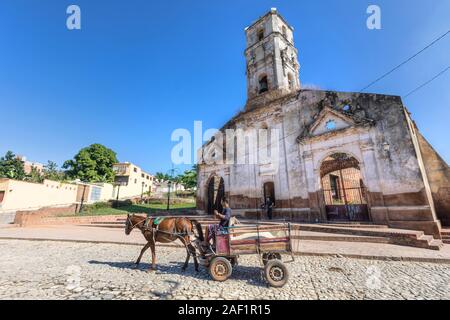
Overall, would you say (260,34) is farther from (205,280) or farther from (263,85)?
(205,280)

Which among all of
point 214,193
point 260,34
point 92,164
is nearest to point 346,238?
point 214,193

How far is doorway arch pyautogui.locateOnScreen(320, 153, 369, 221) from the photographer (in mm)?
12969

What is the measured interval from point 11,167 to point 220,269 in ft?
178

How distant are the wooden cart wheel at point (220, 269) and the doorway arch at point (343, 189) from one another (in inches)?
412

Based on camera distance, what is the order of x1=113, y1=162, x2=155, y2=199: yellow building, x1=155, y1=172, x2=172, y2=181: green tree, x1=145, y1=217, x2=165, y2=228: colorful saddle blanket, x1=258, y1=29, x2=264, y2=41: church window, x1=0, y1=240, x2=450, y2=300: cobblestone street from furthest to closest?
x1=155, y1=172, x2=172, y2=181: green tree < x1=113, y1=162, x2=155, y2=199: yellow building < x1=258, y1=29, x2=264, y2=41: church window < x1=145, y1=217, x2=165, y2=228: colorful saddle blanket < x1=0, y1=240, x2=450, y2=300: cobblestone street

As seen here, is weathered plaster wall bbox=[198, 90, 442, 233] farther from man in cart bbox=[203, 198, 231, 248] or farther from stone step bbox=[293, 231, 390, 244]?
man in cart bbox=[203, 198, 231, 248]

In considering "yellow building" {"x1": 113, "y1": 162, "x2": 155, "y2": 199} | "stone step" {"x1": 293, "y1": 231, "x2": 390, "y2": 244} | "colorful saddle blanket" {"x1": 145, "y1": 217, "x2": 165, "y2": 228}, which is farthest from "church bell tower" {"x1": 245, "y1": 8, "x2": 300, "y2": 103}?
"yellow building" {"x1": 113, "y1": 162, "x2": 155, "y2": 199}

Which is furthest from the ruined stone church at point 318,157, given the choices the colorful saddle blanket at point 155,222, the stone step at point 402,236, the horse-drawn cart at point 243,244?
the colorful saddle blanket at point 155,222

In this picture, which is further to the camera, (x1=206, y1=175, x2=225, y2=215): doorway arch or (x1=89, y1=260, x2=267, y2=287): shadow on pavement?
(x1=206, y1=175, x2=225, y2=215): doorway arch

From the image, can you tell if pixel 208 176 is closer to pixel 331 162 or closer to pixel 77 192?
pixel 331 162

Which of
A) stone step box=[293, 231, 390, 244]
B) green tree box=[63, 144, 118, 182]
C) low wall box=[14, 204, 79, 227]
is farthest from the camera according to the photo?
green tree box=[63, 144, 118, 182]

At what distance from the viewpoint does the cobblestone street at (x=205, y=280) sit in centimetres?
429

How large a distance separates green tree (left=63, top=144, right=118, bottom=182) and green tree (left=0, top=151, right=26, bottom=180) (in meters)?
9.60

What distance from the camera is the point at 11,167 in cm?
4062
